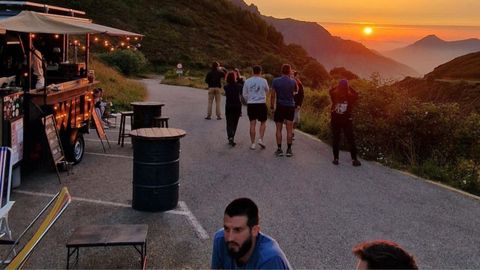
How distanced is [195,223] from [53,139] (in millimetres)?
3244

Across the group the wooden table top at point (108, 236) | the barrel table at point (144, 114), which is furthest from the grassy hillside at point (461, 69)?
the wooden table top at point (108, 236)

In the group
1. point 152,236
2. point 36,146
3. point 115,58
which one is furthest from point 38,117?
point 115,58

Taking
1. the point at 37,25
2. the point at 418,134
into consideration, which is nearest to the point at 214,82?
the point at 418,134

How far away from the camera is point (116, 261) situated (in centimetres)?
566

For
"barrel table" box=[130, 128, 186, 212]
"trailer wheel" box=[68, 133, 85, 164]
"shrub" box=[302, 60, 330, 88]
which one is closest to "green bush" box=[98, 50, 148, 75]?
"shrub" box=[302, 60, 330, 88]

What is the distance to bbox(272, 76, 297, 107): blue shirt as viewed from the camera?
441 inches

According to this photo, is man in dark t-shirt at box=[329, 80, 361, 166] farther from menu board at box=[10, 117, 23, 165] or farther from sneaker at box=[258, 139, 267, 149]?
menu board at box=[10, 117, 23, 165]

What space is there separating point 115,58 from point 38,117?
33.9m

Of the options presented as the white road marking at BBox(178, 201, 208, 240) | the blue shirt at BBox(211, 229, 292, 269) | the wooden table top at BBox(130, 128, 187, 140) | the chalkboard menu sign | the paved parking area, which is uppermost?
the wooden table top at BBox(130, 128, 187, 140)

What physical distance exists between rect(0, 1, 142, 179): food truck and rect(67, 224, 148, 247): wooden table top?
2690 millimetres

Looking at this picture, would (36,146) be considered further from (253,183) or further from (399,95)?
(399,95)

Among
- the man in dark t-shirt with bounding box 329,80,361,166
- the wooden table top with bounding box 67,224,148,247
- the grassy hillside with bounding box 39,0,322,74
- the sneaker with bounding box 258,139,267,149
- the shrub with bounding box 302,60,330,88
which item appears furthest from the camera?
the grassy hillside with bounding box 39,0,322,74

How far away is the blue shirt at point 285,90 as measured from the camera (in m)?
11.2

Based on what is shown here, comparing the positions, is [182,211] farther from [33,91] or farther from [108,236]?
[33,91]
